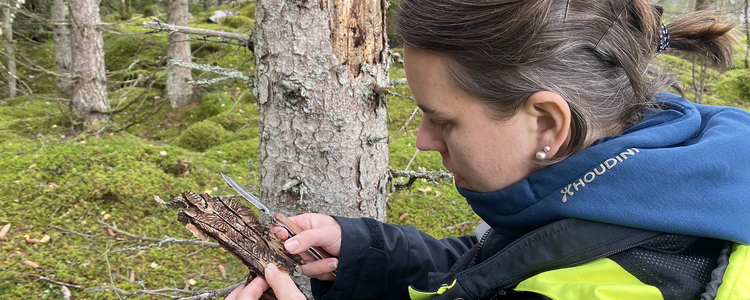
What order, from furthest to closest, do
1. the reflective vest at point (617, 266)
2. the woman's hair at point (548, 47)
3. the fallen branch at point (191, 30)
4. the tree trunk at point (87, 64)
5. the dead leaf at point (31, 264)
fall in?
1. the tree trunk at point (87, 64)
2. the dead leaf at point (31, 264)
3. the fallen branch at point (191, 30)
4. the woman's hair at point (548, 47)
5. the reflective vest at point (617, 266)

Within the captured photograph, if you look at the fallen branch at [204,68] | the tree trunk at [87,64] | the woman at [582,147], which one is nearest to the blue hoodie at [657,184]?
the woman at [582,147]

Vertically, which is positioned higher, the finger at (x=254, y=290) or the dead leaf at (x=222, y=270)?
the finger at (x=254, y=290)

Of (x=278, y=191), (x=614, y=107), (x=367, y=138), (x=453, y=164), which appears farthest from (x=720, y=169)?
(x=278, y=191)

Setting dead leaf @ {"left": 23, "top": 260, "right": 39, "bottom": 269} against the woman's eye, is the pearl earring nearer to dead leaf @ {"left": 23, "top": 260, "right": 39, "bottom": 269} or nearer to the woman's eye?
the woman's eye

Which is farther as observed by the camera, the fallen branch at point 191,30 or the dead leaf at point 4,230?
the dead leaf at point 4,230

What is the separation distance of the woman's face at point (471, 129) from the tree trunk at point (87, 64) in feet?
20.8

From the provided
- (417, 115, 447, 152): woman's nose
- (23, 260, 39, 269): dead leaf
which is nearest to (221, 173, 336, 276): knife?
(417, 115, 447, 152): woman's nose

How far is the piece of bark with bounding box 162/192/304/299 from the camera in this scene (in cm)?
162

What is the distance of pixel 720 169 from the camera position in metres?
1.09

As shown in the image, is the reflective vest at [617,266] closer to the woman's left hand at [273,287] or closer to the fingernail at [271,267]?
the woman's left hand at [273,287]

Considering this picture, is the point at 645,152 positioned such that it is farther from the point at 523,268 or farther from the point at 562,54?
the point at 523,268

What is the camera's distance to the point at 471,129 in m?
1.32

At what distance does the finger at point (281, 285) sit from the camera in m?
1.48

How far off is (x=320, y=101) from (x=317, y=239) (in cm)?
66
